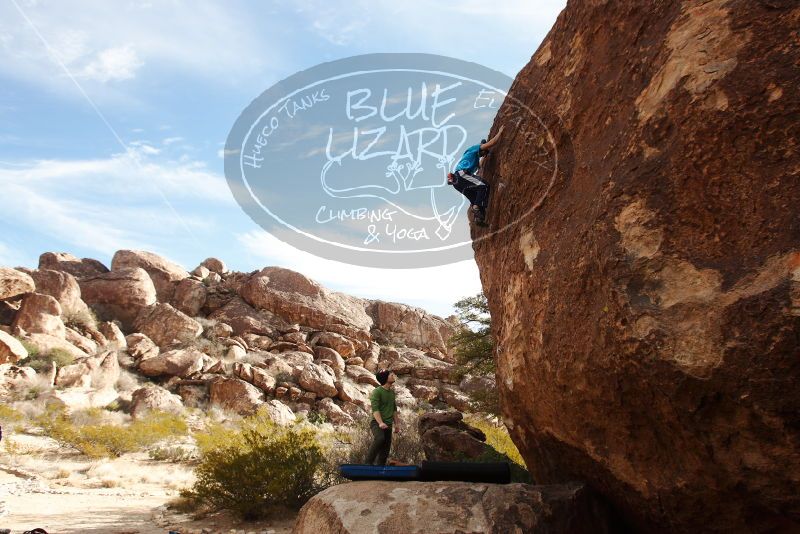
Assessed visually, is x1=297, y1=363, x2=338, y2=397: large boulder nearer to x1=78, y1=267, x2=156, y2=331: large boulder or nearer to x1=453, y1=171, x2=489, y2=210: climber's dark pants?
x1=78, y1=267, x2=156, y2=331: large boulder

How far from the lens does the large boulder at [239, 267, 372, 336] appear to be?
101ft

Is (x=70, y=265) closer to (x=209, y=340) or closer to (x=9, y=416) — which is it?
(x=209, y=340)

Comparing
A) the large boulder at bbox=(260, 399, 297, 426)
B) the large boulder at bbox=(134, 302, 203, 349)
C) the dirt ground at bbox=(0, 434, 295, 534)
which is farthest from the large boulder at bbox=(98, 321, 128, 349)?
the dirt ground at bbox=(0, 434, 295, 534)

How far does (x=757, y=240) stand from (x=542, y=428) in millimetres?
2592

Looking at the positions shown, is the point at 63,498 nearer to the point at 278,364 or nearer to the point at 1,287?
the point at 278,364

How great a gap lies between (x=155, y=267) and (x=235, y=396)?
1418cm

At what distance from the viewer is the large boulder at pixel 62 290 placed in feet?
81.6

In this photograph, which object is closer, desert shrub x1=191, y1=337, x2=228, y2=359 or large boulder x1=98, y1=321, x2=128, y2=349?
large boulder x1=98, y1=321, x2=128, y2=349

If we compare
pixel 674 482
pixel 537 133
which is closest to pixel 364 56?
pixel 537 133

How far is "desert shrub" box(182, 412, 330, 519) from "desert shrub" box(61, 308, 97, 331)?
18.9 m

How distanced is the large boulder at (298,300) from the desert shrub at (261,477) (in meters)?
21.4

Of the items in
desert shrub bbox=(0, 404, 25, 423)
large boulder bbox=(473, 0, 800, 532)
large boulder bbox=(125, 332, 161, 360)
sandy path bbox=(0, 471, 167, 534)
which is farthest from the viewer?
large boulder bbox=(125, 332, 161, 360)

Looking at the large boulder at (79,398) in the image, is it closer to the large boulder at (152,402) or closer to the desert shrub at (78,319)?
the large boulder at (152,402)

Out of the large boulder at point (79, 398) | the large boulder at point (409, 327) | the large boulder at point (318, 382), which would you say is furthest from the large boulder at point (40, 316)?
the large boulder at point (409, 327)
